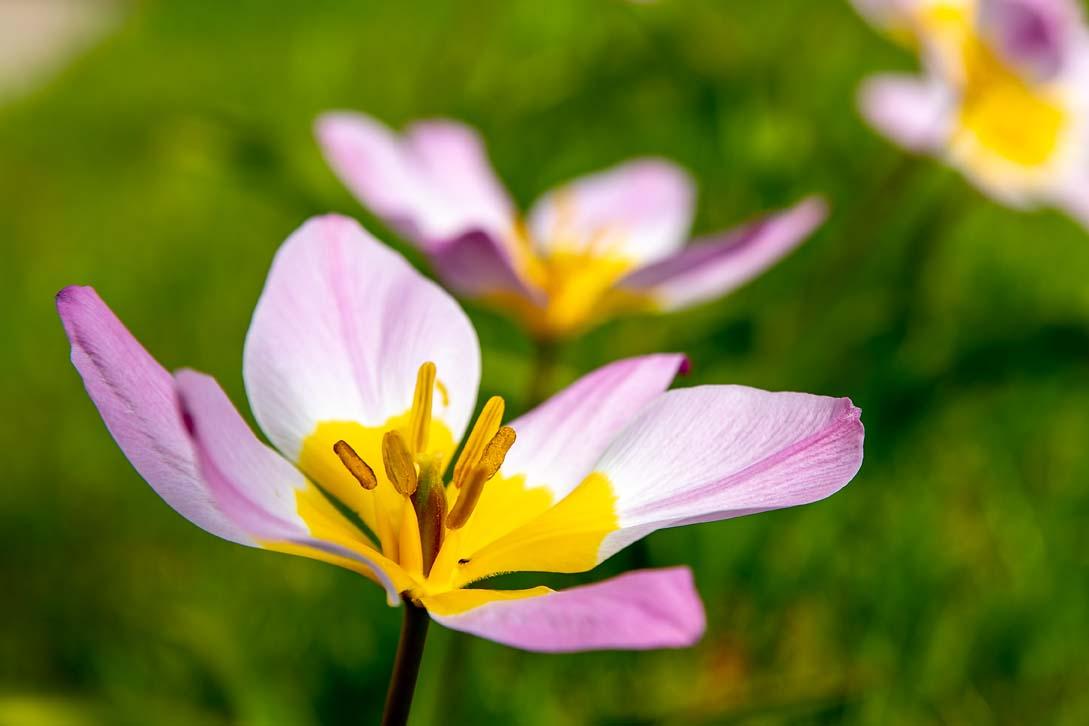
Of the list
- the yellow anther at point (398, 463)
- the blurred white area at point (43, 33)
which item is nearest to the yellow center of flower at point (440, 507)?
the yellow anther at point (398, 463)

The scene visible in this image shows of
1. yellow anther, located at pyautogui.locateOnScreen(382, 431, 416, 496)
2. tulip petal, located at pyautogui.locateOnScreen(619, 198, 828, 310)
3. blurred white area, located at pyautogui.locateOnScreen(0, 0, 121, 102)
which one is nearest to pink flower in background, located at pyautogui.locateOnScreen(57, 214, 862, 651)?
yellow anther, located at pyautogui.locateOnScreen(382, 431, 416, 496)

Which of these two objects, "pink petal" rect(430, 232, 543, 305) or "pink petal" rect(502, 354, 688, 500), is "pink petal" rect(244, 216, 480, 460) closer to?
"pink petal" rect(502, 354, 688, 500)

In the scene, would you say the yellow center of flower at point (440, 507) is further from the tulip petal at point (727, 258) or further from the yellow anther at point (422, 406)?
the tulip petal at point (727, 258)

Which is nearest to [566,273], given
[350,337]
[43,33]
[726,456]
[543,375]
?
[543,375]

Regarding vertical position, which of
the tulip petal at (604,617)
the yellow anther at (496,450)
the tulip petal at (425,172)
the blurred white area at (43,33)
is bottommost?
the tulip petal at (604,617)

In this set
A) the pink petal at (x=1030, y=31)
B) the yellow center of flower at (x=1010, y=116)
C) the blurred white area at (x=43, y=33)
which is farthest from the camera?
the blurred white area at (x=43, y=33)

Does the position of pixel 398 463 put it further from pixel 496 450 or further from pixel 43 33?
pixel 43 33
